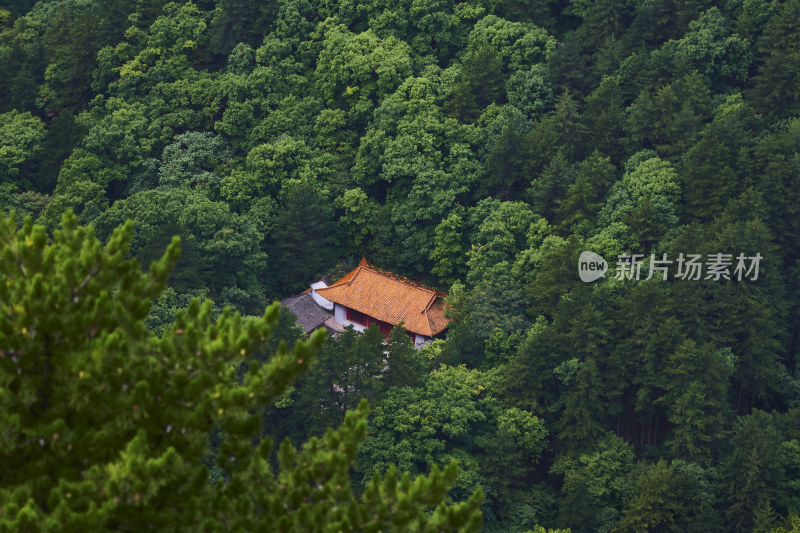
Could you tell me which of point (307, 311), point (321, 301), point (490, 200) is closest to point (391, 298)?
point (321, 301)

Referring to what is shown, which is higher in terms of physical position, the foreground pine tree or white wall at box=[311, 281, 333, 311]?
the foreground pine tree

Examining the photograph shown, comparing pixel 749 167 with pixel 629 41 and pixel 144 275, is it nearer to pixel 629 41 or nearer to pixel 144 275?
pixel 629 41

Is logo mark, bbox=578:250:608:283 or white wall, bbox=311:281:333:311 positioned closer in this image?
logo mark, bbox=578:250:608:283

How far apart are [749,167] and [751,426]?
338 inches

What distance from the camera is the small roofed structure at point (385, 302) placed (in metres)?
32.9

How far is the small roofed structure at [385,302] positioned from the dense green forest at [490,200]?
3.48 ft

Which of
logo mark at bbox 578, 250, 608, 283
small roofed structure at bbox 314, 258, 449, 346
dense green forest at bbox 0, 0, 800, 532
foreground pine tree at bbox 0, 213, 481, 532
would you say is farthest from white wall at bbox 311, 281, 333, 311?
foreground pine tree at bbox 0, 213, 481, 532

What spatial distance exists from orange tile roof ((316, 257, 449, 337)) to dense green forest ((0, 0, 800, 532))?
3.40 feet

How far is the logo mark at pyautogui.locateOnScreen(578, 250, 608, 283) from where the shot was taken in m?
30.5

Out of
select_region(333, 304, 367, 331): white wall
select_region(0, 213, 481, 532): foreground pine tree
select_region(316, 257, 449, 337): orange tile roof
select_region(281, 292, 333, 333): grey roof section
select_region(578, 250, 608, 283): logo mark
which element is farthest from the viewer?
select_region(333, 304, 367, 331): white wall

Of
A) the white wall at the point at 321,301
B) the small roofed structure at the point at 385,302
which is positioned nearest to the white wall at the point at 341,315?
the small roofed structure at the point at 385,302

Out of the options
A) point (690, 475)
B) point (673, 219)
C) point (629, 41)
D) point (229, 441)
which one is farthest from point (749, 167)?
point (229, 441)

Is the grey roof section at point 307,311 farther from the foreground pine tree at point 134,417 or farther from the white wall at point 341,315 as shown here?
the foreground pine tree at point 134,417

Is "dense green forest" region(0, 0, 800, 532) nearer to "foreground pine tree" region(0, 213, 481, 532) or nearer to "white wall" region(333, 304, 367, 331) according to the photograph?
"white wall" region(333, 304, 367, 331)
